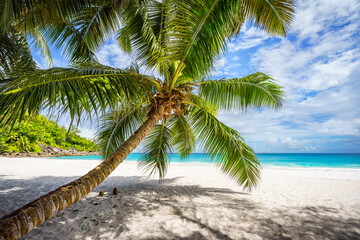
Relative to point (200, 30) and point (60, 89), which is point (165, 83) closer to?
point (200, 30)

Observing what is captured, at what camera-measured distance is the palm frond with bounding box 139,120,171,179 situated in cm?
508

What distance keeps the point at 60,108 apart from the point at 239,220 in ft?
10.5

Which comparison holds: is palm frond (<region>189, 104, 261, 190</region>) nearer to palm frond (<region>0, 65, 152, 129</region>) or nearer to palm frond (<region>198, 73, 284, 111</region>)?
palm frond (<region>198, 73, 284, 111</region>)

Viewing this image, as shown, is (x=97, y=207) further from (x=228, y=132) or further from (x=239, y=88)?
(x=239, y=88)

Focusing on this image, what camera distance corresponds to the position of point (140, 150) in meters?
4.96

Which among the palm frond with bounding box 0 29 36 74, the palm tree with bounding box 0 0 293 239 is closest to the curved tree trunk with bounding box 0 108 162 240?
the palm tree with bounding box 0 0 293 239

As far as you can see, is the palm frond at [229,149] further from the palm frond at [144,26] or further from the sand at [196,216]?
the palm frond at [144,26]

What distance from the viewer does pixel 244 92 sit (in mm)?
4496

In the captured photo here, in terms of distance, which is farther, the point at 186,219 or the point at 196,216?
the point at 196,216

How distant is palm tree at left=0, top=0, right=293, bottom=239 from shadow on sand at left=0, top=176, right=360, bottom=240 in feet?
2.95

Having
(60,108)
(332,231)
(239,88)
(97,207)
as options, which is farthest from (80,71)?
(332,231)

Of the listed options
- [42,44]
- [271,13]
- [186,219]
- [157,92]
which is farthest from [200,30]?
[42,44]

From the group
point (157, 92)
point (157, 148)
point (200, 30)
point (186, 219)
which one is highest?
point (200, 30)

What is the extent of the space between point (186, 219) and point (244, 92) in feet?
10.1
